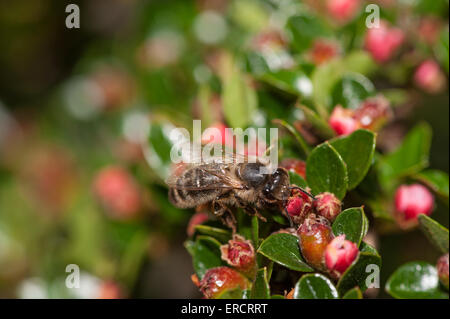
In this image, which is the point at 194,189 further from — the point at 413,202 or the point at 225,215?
the point at 413,202

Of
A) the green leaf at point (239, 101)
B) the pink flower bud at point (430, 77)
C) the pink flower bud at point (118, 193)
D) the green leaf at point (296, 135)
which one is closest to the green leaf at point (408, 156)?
the pink flower bud at point (430, 77)

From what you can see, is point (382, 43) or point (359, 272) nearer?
point (359, 272)

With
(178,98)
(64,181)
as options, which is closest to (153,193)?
(178,98)

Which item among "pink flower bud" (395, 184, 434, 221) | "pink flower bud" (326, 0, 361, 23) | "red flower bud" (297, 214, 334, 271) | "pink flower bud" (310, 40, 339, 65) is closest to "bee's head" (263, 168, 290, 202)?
"red flower bud" (297, 214, 334, 271)

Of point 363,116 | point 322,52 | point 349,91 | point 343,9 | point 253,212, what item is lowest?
point 253,212

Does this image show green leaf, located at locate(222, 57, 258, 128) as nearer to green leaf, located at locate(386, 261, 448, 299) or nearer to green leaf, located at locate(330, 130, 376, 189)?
green leaf, located at locate(330, 130, 376, 189)

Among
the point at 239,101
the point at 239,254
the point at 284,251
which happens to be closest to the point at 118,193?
the point at 239,101
